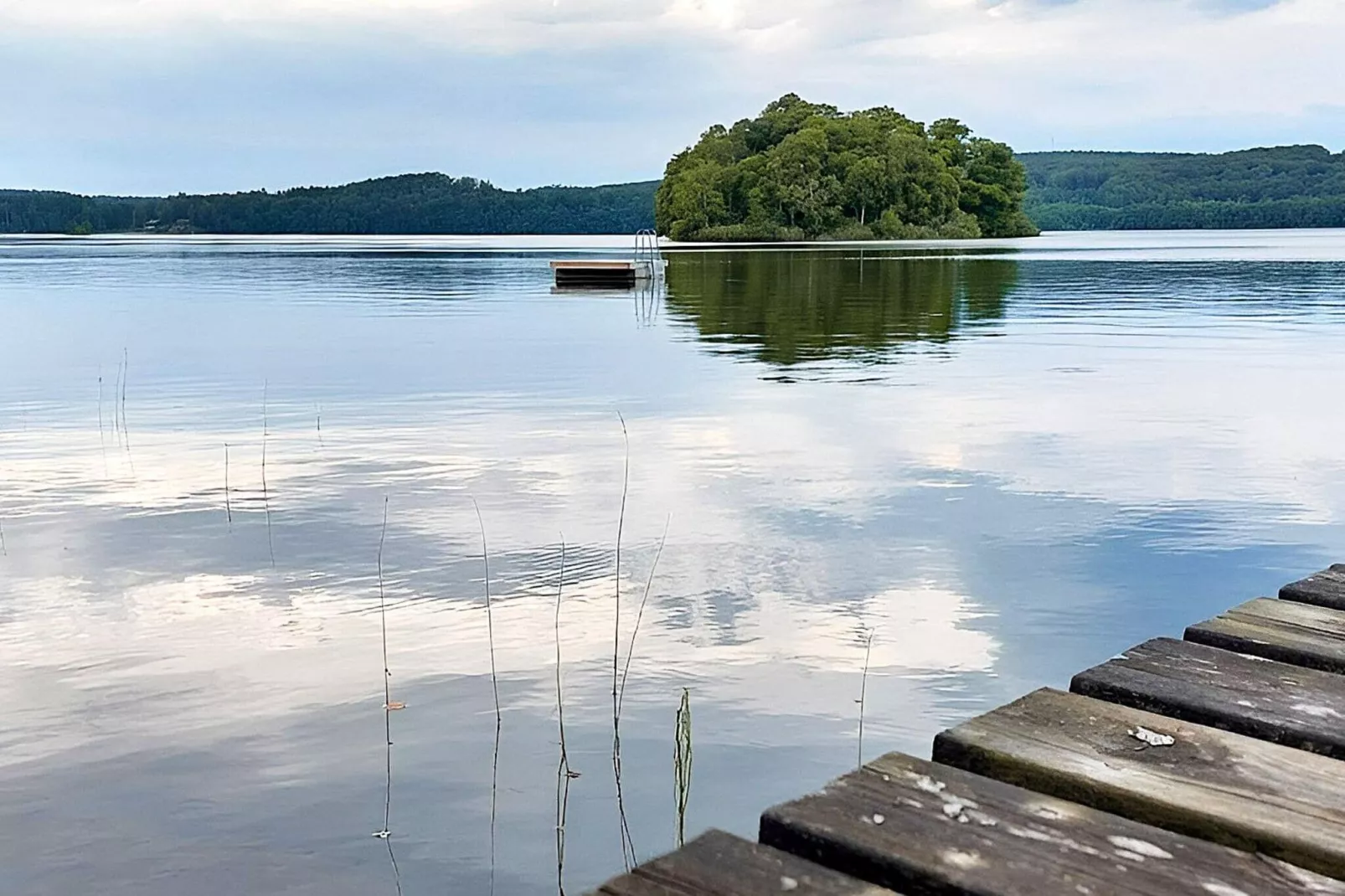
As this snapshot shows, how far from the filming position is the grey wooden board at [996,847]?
1973 millimetres

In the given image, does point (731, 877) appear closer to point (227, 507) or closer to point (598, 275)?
point (227, 507)

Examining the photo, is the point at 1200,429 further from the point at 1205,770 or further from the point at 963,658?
the point at 1205,770

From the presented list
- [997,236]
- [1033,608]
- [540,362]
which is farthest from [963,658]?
[997,236]

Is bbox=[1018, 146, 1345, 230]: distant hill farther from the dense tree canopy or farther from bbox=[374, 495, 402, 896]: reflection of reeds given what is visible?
bbox=[374, 495, 402, 896]: reflection of reeds

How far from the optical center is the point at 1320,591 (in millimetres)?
3764

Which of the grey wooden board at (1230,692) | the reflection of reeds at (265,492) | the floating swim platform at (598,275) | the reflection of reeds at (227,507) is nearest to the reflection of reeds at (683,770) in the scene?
the grey wooden board at (1230,692)

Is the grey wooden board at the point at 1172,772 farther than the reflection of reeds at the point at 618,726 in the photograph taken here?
No

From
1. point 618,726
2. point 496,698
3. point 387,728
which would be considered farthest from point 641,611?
point 387,728

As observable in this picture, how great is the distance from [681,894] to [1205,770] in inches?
41.8

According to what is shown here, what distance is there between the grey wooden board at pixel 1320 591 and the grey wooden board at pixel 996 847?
1.81 metres

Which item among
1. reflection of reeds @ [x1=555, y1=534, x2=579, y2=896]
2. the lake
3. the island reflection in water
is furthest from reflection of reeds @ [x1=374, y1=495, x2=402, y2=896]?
the island reflection in water

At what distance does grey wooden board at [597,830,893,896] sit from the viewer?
1.93 m

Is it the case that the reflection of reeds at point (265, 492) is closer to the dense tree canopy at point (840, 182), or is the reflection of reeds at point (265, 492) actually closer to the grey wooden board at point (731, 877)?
the grey wooden board at point (731, 877)

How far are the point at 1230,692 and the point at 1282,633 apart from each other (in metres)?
0.59
